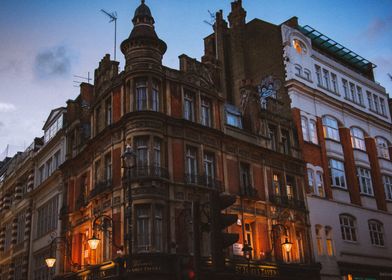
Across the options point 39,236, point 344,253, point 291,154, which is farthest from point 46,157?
point 344,253

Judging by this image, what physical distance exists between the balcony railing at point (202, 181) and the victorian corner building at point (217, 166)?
7 cm

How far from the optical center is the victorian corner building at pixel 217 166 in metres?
26.6

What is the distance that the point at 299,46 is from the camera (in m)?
40.5

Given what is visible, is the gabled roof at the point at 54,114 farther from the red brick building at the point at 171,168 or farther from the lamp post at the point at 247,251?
the lamp post at the point at 247,251

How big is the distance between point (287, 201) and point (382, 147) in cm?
1630

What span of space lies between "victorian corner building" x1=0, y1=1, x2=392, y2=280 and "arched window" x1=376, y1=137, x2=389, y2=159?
0.33 meters

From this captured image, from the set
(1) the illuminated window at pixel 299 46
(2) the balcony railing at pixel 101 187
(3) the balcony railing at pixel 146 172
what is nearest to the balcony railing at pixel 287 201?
(3) the balcony railing at pixel 146 172

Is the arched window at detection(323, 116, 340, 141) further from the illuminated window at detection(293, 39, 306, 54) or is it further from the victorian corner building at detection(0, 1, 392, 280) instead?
the illuminated window at detection(293, 39, 306, 54)

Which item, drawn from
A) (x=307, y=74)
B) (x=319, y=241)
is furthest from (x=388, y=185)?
(x=307, y=74)

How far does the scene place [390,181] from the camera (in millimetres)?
44688

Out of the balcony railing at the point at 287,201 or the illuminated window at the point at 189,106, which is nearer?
the illuminated window at the point at 189,106

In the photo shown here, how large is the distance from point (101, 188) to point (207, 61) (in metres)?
10.8

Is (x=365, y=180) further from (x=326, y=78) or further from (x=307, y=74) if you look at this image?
(x=307, y=74)

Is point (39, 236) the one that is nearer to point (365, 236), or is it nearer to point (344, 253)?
point (344, 253)
